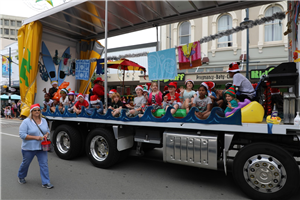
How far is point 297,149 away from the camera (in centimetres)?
342

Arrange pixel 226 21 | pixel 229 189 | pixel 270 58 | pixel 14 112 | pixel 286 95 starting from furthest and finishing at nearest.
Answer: pixel 14 112
pixel 226 21
pixel 270 58
pixel 229 189
pixel 286 95

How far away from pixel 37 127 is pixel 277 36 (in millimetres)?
19086

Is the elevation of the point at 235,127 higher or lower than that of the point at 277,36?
lower

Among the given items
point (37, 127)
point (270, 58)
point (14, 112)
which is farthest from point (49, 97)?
point (14, 112)

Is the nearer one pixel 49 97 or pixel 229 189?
pixel 229 189

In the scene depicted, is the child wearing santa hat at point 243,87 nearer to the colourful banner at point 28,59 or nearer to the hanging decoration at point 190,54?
the hanging decoration at point 190,54

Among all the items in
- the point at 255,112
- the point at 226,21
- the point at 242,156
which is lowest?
the point at 242,156

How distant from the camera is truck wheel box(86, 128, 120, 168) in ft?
16.1

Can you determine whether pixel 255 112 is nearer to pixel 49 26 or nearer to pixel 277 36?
pixel 49 26

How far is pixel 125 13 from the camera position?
6.86 meters

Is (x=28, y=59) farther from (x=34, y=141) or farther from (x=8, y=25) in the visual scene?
(x=8, y=25)

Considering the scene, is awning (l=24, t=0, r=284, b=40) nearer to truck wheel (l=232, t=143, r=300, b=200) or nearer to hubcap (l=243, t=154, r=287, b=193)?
truck wheel (l=232, t=143, r=300, b=200)

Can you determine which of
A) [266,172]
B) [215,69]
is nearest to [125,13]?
[266,172]

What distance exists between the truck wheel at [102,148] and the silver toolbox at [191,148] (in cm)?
137
